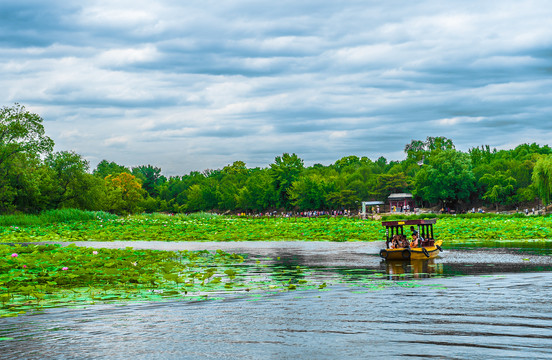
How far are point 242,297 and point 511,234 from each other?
3111 centimetres

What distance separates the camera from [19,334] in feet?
26.7

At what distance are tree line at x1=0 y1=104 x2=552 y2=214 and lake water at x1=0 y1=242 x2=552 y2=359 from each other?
45.8 metres

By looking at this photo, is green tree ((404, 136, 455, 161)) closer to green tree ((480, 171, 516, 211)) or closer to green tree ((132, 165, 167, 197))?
green tree ((480, 171, 516, 211))

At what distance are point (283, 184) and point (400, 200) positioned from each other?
902 inches

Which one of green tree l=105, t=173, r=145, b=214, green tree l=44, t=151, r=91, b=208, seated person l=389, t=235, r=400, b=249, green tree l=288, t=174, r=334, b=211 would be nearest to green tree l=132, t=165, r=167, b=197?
green tree l=105, t=173, r=145, b=214

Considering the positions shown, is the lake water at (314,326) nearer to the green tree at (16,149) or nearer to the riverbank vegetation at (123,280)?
the riverbank vegetation at (123,280)

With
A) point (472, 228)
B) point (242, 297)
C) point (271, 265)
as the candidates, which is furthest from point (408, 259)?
point (472, 228)

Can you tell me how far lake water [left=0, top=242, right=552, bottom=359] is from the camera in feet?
23.7

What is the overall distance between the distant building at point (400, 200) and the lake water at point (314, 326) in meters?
80.6

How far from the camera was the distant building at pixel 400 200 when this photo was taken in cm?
9300

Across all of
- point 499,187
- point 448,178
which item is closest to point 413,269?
point 499,187

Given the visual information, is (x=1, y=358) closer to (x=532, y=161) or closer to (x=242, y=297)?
(x=242, y=297)

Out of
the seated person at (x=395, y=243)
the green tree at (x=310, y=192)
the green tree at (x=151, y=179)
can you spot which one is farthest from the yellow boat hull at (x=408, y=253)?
the green tree at (x=151, y=179)

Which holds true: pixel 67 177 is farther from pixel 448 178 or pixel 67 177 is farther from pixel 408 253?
pixel 448 178
